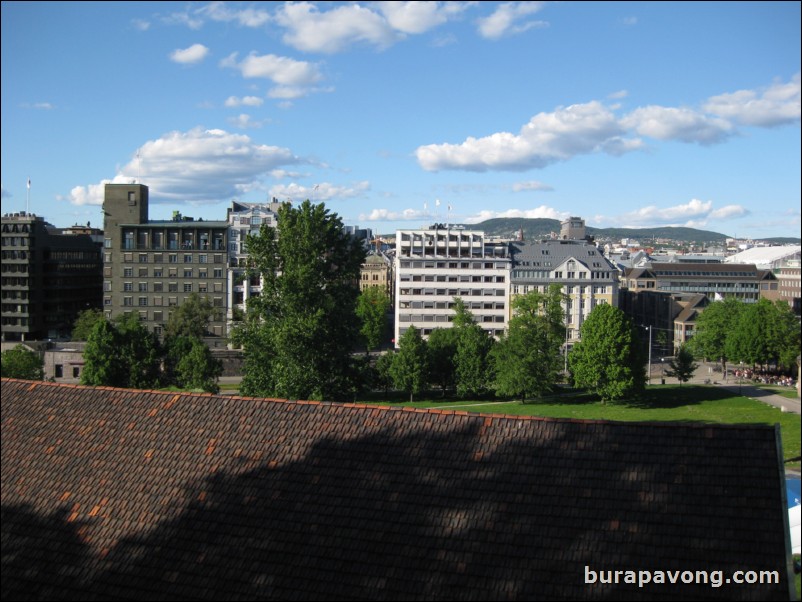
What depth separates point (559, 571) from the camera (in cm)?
1109

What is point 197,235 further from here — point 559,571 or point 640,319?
point 559,571

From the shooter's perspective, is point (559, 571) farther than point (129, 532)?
No

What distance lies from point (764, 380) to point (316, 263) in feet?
144

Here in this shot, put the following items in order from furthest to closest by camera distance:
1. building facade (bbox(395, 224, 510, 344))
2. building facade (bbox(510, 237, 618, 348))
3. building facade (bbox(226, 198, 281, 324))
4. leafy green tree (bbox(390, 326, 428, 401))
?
building facade (bbox(510, 237, 618, 348))
building facade (bbox(395, 224, 510, 344))
building facade (bbox(226, 198, 281, 324))
leafy green tree (bbox(390, 326, 428, 401))

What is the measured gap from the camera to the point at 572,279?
382 feet

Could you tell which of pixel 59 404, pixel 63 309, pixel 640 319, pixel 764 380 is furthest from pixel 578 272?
pixel 59 404

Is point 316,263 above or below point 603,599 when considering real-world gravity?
above

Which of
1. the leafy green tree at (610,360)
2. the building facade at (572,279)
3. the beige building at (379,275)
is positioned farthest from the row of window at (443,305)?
the leafy green tree at (610,360)

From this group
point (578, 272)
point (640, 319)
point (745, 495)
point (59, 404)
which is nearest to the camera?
point (745, 495)

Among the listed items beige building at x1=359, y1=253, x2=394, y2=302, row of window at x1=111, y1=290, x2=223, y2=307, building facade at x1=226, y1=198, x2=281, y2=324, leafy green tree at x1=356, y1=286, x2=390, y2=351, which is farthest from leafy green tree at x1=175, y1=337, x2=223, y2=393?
beige building at x1=359, y1=253, x2=394, y2=302

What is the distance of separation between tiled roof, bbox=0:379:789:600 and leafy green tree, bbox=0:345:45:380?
48185mm

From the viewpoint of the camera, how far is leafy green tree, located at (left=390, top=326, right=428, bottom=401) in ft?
241

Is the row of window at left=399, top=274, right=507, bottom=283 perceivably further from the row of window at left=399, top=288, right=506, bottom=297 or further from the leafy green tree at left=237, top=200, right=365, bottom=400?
the leafy green tree at left=237, top=200, right=365, bottom=400

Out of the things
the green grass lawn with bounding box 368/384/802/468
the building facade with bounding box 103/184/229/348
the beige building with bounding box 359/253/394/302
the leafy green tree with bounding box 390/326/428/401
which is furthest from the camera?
the beige building with bounding box 359/253/394/302
